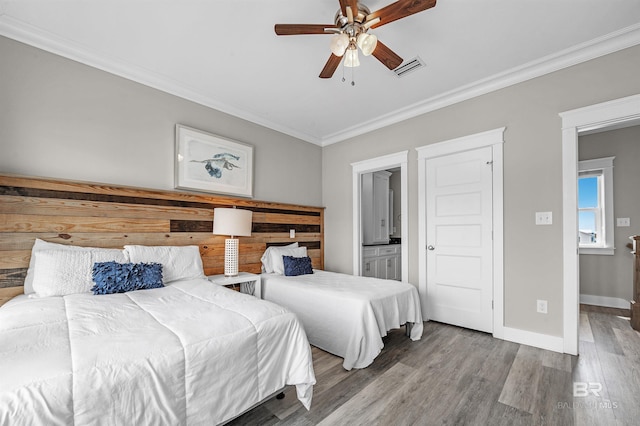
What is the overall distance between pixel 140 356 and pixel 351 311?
5.27 ft

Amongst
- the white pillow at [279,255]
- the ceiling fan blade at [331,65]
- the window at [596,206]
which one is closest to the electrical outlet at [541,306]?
the window at [596,206]

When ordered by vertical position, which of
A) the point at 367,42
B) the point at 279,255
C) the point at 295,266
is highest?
the point at 367,42

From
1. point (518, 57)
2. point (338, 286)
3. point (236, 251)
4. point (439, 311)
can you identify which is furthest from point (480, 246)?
point (236, 251)

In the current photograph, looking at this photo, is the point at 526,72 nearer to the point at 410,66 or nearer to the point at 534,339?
the point at 410,66

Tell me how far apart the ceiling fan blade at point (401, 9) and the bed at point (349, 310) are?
204cm

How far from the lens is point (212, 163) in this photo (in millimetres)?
3287

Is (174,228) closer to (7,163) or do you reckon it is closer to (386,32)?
(7,163)

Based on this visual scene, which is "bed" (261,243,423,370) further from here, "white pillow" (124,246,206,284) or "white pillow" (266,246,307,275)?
"white pillow" (124,246,206,284)

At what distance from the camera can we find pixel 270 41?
2338 mm

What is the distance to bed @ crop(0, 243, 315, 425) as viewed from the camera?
0.96 meters

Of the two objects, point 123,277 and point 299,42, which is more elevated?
point 299,42

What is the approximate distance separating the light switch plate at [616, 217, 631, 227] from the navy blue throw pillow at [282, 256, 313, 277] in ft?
14.4
